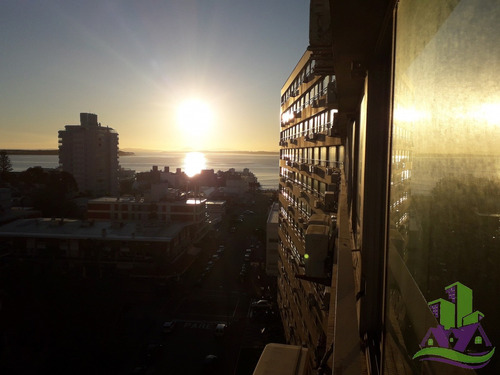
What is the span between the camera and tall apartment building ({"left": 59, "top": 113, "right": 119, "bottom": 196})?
48.5 metres

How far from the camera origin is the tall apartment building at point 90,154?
48531 mm

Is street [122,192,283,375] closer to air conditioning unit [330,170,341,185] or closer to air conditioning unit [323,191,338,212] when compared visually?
air conditioning unit [330,170,341,185]

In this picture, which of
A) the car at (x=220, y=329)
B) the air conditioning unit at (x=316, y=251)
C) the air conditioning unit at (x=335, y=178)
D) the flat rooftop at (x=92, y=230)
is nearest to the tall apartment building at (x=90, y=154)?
the flat rooftop at (x=92, y=230)

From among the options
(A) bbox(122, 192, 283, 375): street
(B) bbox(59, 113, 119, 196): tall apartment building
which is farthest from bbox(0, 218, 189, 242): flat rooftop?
(B) bbox(59, 113, 119, 196): tall apartment building

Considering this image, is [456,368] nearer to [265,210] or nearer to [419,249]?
[419,249]

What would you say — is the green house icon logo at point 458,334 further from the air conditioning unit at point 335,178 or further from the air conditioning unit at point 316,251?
the air conditioning unit at point 335,178

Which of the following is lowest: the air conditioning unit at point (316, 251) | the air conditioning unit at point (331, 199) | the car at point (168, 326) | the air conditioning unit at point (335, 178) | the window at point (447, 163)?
the car at point (168, 326)

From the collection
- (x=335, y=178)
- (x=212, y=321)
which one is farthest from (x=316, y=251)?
(x=212, y=321)

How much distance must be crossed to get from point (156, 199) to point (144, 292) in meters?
7.33

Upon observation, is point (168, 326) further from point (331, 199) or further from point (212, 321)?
point (331, 199)

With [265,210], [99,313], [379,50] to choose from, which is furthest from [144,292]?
[265,210]

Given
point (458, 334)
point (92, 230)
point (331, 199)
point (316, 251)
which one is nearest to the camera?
point (458, 334)

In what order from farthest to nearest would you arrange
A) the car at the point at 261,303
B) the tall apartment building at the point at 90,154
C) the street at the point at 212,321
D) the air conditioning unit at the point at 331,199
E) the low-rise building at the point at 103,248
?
the tall apartment building at the point at 90,154 → the low-rise building at the point at 103,248 → the car at the point at 261,303 → the street at the point at 212,321 → the air conditioning unit at the point at 331,199

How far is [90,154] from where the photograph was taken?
48.9 m
